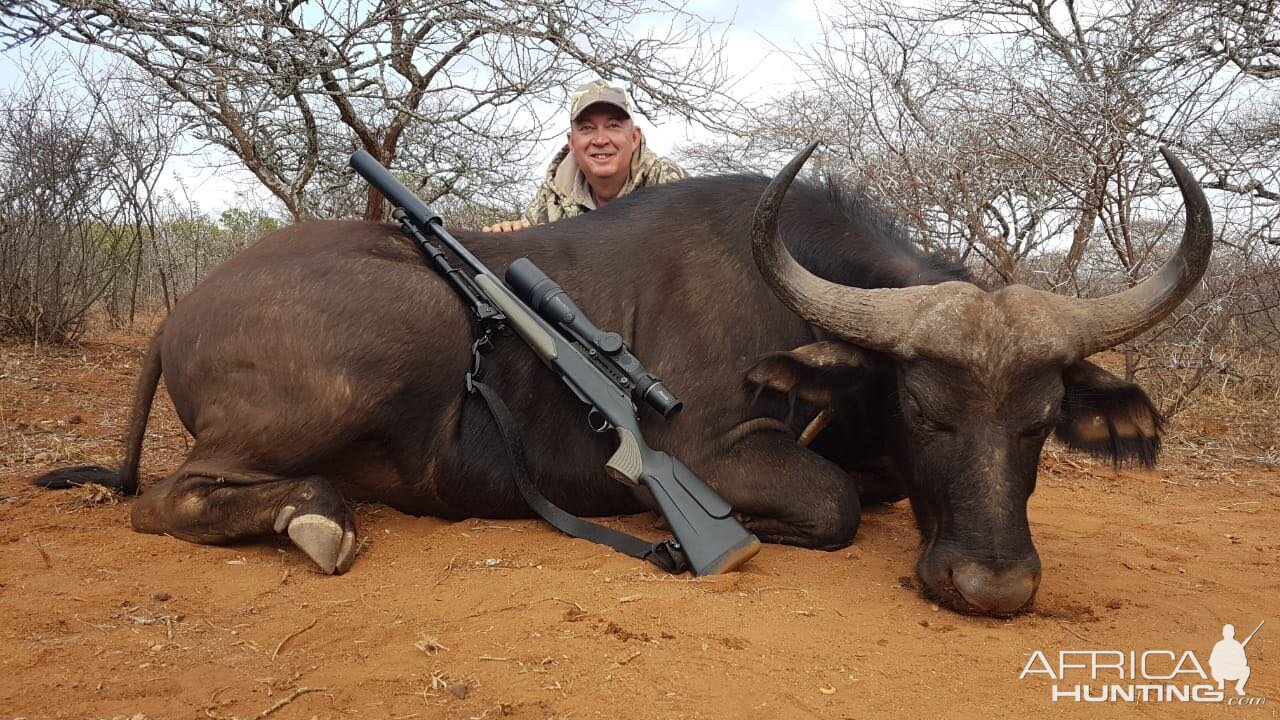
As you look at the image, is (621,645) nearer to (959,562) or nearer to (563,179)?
(959,562)

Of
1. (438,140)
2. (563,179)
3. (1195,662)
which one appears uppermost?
(438,140)

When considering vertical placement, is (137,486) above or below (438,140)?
below

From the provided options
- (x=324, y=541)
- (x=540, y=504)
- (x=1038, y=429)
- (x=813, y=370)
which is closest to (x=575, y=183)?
(x=540, y=504)

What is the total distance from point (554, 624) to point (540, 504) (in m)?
1.22

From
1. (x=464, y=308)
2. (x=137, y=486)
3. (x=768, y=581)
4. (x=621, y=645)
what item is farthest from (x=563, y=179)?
(x=621, y=645)

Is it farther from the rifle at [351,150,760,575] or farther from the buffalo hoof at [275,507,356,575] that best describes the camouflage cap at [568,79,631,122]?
the buffalo hoof at [275,507,356,575]

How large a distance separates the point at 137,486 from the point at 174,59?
3501mm

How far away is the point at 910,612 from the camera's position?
9.93 ft

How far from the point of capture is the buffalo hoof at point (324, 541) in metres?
3.32

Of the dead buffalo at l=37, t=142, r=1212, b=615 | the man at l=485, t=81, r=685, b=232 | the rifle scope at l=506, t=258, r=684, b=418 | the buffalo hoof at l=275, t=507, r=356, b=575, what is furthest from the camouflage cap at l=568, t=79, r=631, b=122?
the buffalo hoof at l=275, t=507, r=356, b=575

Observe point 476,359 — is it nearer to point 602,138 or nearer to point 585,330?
point 585,330

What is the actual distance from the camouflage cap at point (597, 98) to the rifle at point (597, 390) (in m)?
2.08

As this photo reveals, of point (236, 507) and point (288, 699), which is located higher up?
point (236, 507)

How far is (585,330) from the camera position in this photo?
3879 mm
